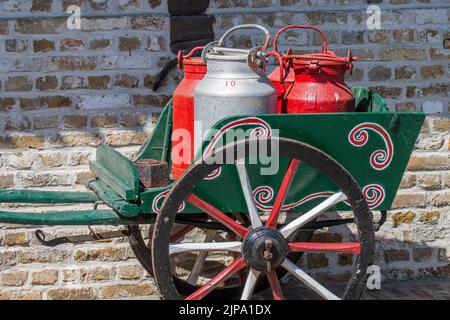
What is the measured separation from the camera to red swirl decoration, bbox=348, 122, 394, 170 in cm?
380

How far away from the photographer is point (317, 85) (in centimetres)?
409

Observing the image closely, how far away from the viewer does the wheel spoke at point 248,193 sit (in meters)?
3.71

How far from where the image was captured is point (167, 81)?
488 centimetres

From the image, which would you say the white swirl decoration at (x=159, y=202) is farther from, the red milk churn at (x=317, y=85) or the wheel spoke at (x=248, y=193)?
the red milk churn at (x=317, y=85)

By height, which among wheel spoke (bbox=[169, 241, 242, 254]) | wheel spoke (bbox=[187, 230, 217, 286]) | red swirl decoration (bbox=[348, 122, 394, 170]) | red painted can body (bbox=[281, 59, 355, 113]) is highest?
red painted can body (bbox=[281, 59, 355, 113])

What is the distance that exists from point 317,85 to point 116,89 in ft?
4.20

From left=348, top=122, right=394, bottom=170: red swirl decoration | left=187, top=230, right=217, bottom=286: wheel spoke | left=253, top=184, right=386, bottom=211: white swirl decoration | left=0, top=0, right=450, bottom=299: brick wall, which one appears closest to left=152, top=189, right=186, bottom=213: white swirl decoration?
left=253, top=184, right=386, bottom=211: white swirl decoration

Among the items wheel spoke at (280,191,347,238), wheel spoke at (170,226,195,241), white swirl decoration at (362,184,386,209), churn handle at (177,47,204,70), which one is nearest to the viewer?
wheel spoke at (280,191,347,238)

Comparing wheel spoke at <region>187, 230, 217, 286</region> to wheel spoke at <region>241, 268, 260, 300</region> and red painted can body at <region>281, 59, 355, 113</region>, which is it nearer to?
wheel spoke at <region>241, 268, 260, 300</region>

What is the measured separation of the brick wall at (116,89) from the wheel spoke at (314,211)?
4.50 ft

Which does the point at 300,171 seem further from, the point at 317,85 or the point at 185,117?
the point at 185,117

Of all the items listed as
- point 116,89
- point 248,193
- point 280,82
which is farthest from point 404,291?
point 116,89

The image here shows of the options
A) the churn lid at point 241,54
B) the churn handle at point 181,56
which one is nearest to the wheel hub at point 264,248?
the churn lid at point 241,54

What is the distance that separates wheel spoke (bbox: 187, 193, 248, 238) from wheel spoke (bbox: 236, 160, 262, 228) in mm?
70
